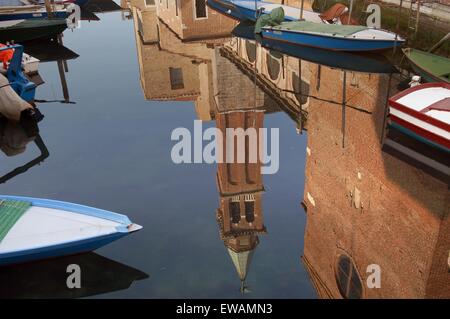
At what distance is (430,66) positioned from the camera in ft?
58.5

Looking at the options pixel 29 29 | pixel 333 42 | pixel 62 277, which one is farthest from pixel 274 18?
pixel 62 277

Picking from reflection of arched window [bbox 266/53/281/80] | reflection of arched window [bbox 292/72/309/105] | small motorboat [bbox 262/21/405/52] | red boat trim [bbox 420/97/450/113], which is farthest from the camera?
reflection of arched window [bbox 266/53/281/80]

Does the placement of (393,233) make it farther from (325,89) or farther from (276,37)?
(276,37)

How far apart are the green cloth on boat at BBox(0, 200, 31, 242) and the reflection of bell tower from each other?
459 cm

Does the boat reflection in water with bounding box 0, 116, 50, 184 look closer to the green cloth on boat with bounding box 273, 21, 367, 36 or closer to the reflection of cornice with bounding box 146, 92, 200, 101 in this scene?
the reflection of cornice with bounding box 146, 92, 200, 101

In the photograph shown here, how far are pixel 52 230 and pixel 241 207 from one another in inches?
241

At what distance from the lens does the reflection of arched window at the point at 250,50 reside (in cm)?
2709

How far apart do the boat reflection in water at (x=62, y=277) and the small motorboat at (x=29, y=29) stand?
2399 cm

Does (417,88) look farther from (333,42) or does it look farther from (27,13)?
(27,13)

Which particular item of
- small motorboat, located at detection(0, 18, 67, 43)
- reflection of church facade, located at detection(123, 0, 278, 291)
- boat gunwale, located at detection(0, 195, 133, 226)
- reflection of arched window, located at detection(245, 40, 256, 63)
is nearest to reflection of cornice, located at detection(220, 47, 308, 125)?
reflection of church facade, located at detection(123, 0, 278, 291)

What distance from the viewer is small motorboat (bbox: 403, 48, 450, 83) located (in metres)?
16.7

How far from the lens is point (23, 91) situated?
17.0 m
